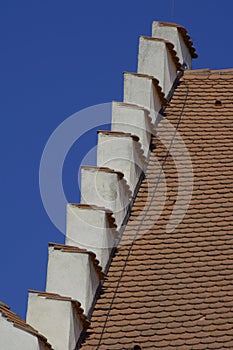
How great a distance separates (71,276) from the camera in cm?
2002

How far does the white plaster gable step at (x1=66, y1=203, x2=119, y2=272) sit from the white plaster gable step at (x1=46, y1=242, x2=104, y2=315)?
0.28 m

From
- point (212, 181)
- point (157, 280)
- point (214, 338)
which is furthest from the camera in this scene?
point (212, 181)

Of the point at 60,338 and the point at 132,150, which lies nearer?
the point at 60,338

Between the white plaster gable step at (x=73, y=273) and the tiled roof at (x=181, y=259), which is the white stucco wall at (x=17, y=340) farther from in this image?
the white plaster gable step at (x=73, y=273)

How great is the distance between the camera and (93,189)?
21016mm

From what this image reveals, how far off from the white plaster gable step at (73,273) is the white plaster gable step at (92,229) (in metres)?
0.28

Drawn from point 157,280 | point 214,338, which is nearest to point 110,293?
point 157,280

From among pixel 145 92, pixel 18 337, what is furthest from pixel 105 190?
pixel 18 337

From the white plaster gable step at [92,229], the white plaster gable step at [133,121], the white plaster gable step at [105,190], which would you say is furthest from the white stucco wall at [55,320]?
the white plaster gable step at [133,121]

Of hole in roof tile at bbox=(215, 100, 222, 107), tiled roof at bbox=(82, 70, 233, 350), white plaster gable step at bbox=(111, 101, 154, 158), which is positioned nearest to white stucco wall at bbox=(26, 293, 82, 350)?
tiled roof at bbox=(82, 70, 233, 350)

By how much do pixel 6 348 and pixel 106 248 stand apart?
2264 millimetres

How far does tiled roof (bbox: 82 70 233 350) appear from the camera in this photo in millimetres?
19047

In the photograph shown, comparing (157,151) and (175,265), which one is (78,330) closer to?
(175,265)

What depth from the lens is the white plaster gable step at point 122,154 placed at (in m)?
21.5
